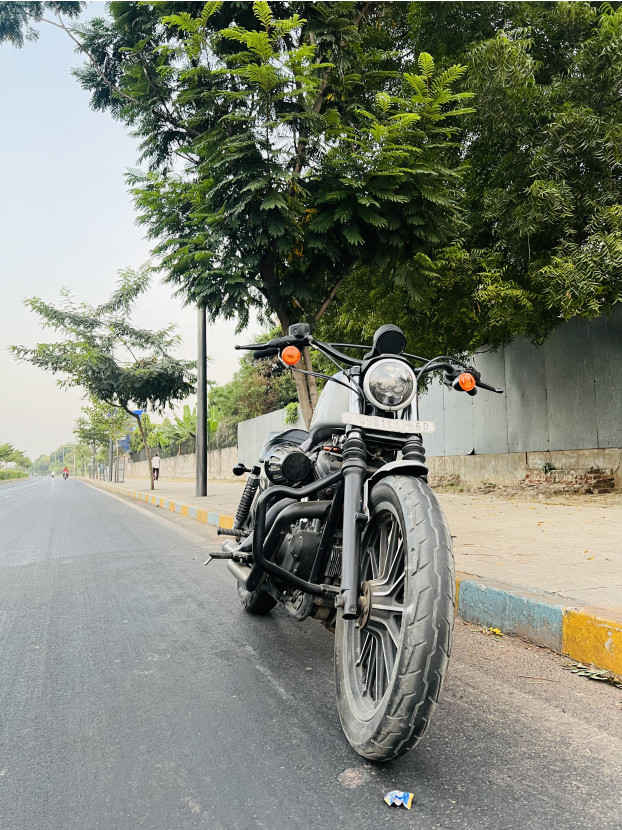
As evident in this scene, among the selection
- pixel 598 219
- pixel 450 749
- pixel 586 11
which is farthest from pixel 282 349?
pixel 586 11

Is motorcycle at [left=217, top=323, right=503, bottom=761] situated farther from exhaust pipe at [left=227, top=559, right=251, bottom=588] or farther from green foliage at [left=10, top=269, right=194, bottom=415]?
green foliage at [left=10, top=269, right=194, bottom=415]

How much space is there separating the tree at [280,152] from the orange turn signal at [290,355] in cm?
427

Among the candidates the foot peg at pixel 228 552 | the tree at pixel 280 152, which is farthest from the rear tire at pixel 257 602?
the tree at pixel 280 152

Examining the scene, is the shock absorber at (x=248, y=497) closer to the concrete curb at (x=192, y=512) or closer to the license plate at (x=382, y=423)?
the license plate at (x=382, y=423)

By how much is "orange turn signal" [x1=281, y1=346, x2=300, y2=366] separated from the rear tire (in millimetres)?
1726

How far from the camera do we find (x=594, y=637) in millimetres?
2902

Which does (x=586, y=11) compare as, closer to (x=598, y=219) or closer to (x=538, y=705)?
(x=598, y=219)

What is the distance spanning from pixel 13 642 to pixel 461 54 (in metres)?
9.62

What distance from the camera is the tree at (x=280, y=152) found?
6.26 metres

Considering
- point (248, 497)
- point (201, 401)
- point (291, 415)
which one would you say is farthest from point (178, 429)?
point (248, 497)

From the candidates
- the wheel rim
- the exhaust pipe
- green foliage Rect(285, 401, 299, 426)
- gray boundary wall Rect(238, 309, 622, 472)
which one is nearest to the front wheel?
the wheel rim

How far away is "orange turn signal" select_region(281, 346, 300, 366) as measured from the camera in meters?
2.45

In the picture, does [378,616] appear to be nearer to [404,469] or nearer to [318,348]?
[404,469]

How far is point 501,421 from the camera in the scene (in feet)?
38.6
